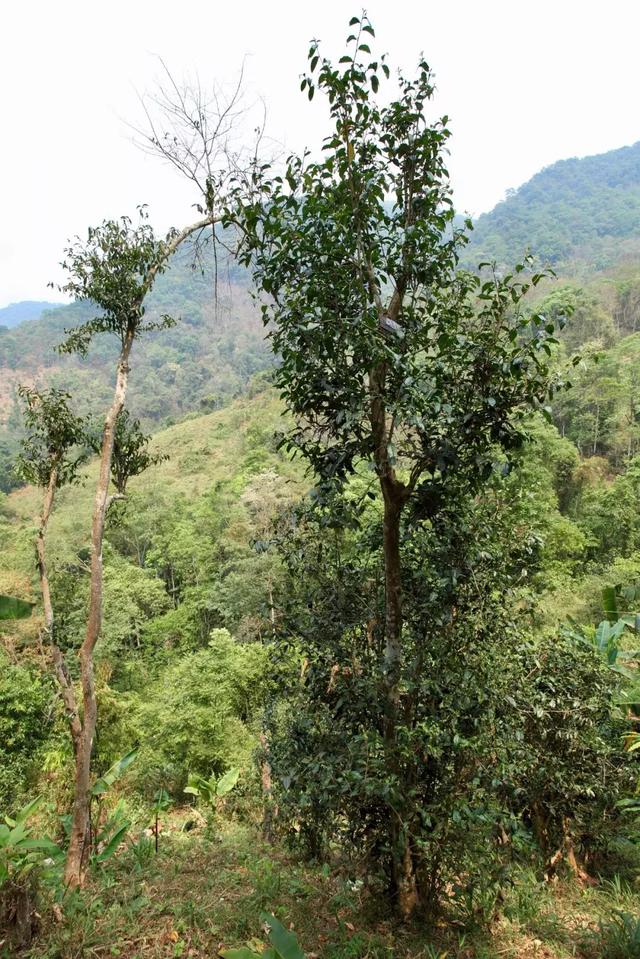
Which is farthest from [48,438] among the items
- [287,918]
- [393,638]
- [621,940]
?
[621,940]

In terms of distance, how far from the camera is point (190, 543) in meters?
29.7

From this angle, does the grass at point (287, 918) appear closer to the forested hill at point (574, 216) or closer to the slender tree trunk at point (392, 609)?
the slender tree trunk at point (392, 609)

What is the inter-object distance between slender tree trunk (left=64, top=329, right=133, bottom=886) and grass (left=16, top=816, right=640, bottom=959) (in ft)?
1.05

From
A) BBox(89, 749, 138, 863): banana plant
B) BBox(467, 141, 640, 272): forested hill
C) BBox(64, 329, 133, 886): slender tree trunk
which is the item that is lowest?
BBox(89, 749, 138, 863): banana plant

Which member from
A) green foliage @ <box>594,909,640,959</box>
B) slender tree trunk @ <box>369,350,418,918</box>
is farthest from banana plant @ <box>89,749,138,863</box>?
green foliage @ <box>594,909,640,959</box>

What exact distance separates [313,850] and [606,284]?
54.9 metres

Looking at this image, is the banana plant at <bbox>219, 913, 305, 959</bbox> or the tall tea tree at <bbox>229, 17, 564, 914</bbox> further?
the tall tea tree at <bbox>229, 17, 564, 914</bbox>

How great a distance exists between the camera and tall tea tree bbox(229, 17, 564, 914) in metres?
3.02

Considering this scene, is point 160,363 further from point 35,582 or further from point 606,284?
point 35,582

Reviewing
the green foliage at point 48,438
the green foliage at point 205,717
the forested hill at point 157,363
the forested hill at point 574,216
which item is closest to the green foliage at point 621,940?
the green foliage at point 48,438

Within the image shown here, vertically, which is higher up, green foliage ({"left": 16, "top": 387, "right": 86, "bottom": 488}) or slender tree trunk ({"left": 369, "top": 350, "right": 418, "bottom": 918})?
green foliage ({"left": 16, "top": 387, "right": 86, "bottom": 488})

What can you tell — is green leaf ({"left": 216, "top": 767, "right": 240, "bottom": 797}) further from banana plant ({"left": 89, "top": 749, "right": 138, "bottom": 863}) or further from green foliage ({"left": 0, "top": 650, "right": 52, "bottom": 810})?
green foliage ({"left": 0, "top": 650, "right": 52, "bottom": 810})

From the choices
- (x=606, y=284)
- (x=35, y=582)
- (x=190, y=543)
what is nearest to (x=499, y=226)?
(x=606, y=284)

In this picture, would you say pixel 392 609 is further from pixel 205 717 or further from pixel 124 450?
pixel 205 717
